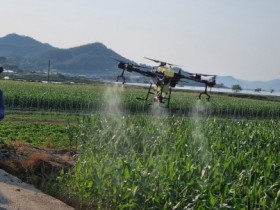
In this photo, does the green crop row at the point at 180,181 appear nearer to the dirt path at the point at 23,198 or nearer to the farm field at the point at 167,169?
the farm field at the point at 167,169

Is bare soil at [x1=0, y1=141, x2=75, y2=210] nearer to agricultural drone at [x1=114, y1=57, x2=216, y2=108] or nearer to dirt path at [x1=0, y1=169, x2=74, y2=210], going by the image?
dirt path at [x1=0, y1=169, x2=74, y2=210]

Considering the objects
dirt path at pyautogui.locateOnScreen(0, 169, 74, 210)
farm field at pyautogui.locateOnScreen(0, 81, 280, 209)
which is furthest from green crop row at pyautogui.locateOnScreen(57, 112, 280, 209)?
dirt path at pyautogui.locateOnScreen(0, 169, 74, 210)

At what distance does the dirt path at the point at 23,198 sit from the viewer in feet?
33.2

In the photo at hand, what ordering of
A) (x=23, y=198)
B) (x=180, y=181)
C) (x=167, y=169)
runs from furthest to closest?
(x=23, y=198) < (x=167, y=169) < (x=180, y=181)

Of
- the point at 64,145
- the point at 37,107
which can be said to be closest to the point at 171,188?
the point at 64,145

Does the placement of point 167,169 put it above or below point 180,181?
above

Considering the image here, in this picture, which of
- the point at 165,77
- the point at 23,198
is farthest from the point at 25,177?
the point at 165,77

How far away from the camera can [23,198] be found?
10688 millimetres

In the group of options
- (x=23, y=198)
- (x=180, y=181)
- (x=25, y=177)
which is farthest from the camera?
(x=25, y=177)

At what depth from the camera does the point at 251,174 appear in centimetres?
965

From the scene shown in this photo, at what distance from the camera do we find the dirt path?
10.1 metres

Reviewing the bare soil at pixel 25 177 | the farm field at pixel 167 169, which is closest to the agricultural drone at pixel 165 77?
the farm field at pixel 167 169

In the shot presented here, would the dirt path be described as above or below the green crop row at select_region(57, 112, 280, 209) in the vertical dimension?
below

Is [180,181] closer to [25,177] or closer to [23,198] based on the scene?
[23,198]
